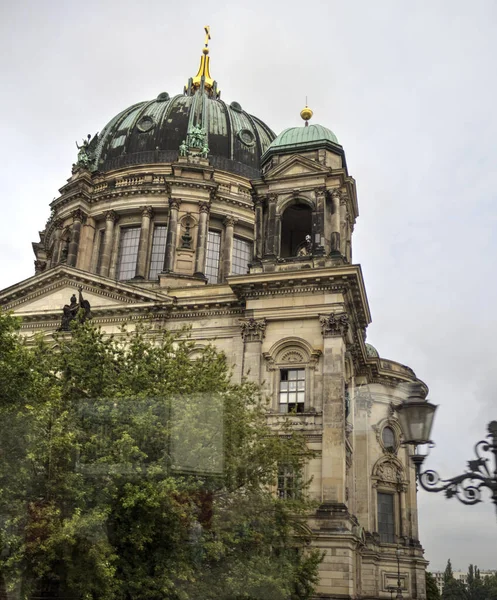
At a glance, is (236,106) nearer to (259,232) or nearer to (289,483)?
(259,232)

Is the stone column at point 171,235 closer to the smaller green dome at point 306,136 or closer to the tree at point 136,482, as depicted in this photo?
the smaller green dome at point 306,136

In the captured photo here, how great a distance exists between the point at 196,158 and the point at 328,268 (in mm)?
20243

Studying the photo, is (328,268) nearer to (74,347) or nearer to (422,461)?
(74,347)

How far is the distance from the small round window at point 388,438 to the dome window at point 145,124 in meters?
26.5

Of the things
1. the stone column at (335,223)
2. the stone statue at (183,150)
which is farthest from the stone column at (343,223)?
the stone statue at (183,150)

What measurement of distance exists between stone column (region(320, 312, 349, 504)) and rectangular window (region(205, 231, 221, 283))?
1637cm

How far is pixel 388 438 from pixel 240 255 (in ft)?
48.4

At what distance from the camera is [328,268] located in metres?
32.2

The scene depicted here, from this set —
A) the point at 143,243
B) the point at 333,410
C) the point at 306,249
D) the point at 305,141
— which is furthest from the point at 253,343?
the point at 143,243

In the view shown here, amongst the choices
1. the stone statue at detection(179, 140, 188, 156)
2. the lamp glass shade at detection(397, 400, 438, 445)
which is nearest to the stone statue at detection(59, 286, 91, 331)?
the stone statue at detection(179, 140, 188, 156)

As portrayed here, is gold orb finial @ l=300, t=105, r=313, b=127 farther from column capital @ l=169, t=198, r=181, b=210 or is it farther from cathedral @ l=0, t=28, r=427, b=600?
column capital @ l=169, t=198, r=181, b=210

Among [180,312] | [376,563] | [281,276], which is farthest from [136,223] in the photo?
[376,563]

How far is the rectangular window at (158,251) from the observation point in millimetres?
47094

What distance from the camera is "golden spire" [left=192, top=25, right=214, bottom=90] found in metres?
62.6
